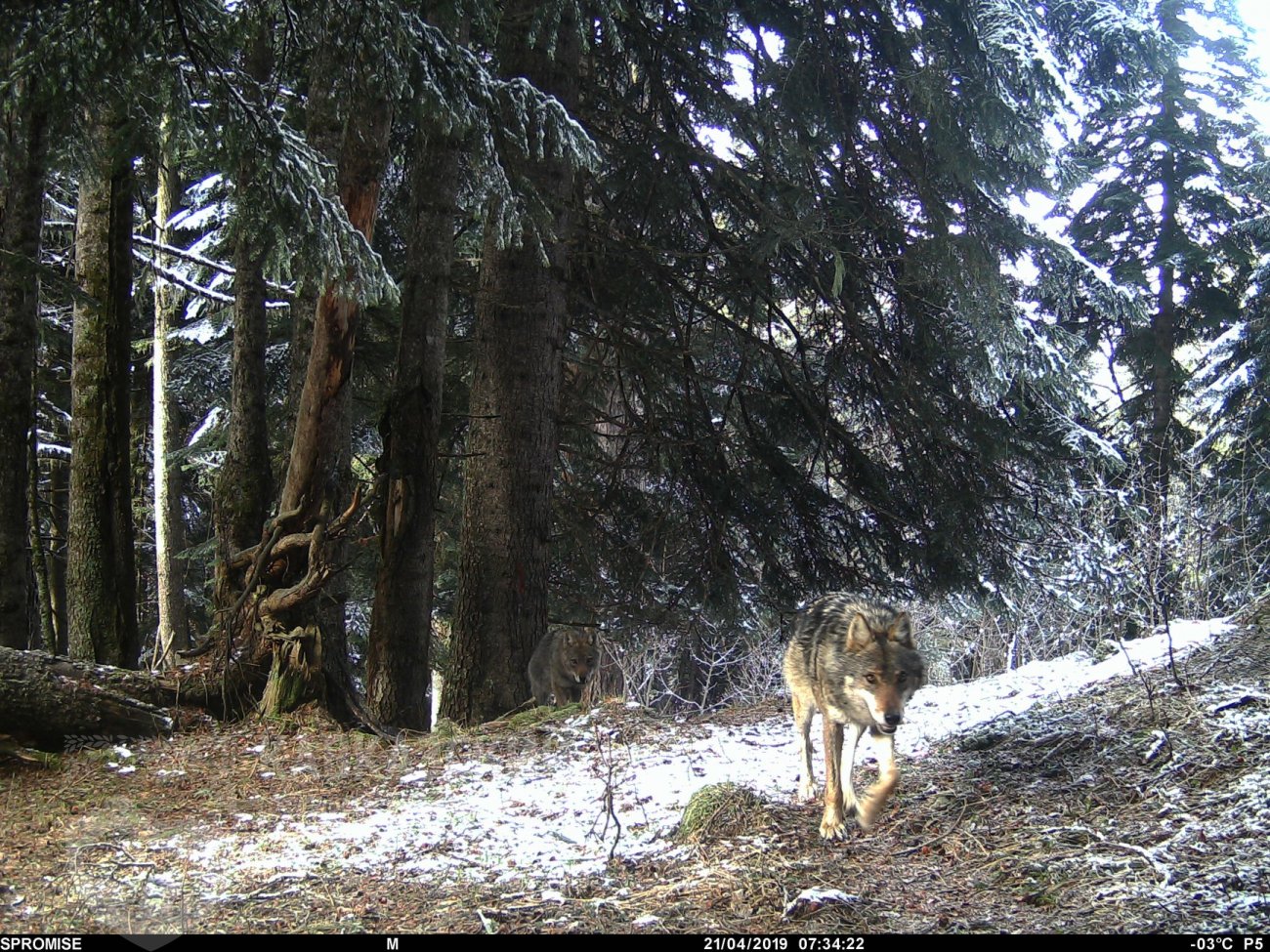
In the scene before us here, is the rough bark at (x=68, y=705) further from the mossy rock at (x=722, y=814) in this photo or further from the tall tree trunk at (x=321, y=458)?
the mossy rock at (x=722, y=814)

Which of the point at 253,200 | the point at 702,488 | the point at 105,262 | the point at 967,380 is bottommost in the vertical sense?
the point at 702,488

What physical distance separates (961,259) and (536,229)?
4012mm

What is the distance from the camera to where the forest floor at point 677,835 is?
14.4 feet

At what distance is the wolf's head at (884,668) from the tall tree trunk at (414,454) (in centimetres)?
520

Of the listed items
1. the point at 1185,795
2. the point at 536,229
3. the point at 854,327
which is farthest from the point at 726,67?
the point at 1185,795

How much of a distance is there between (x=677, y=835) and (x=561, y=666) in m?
5.47

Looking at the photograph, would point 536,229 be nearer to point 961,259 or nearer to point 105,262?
point 961,259

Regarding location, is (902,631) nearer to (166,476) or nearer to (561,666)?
(561,666)

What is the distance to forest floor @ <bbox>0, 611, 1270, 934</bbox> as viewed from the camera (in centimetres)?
438

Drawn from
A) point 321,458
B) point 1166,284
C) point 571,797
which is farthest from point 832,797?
point 1166,284

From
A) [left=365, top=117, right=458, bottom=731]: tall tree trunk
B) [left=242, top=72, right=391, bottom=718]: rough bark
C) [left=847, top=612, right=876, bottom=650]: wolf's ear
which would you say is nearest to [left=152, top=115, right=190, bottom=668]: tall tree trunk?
[left=242, top=72, right=391, bottom=718]: rough bark

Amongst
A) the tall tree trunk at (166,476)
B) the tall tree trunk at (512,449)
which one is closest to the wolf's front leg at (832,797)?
the tall tree trunk at (512,449)

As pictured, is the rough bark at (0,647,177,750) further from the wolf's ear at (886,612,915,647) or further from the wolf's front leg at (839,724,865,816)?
the wolf's ear at (886,612,915,647)

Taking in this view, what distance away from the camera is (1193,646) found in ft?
25.0
